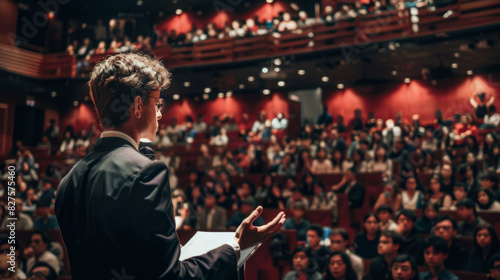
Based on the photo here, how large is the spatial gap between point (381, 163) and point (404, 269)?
135 cm

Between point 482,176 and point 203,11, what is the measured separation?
4178mm

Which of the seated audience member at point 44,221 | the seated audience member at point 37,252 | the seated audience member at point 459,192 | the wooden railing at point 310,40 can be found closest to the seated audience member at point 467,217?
the seated audience member at point 459,192

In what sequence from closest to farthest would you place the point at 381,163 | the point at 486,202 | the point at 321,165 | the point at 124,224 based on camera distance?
the point at 124,224
the point at 486,202
the point at 381,163
the point at 321,165

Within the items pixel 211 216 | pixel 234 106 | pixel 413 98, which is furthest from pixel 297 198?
pixel 234 106

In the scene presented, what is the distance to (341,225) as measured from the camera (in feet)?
6.64

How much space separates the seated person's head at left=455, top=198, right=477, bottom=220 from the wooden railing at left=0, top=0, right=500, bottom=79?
6.64 feet

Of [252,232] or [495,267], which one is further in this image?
[495,267]

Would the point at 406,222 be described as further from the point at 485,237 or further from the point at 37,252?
the point at 37,252

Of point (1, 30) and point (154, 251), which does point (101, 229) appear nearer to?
point (154, 251)

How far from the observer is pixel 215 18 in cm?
529

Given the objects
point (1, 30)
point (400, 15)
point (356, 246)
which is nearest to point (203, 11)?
point (1, 30)

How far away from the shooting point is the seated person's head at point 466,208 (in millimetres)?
1545

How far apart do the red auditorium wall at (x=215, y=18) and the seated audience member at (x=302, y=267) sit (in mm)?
3857

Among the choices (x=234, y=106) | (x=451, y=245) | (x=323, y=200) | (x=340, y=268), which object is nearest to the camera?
(x=340, y=268)
